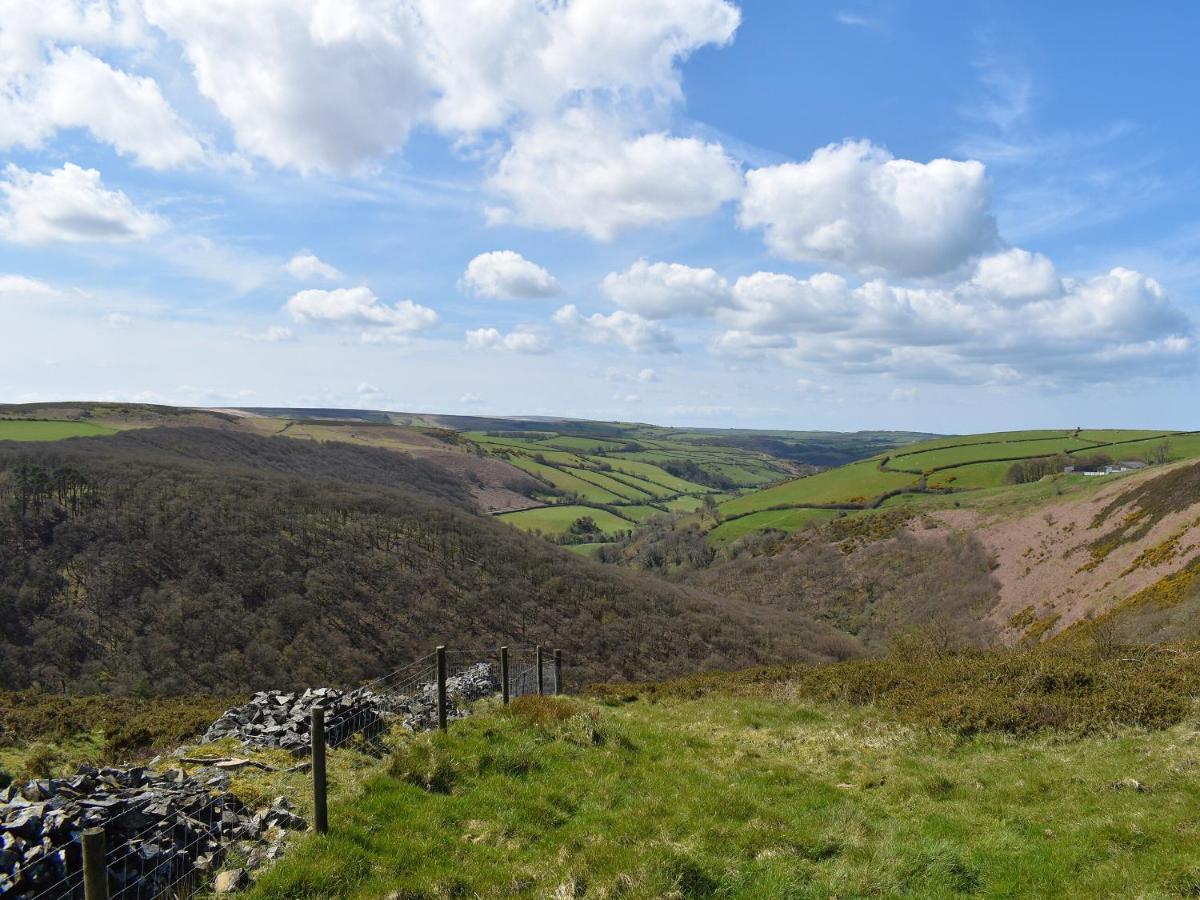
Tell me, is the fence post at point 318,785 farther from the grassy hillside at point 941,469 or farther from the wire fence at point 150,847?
the grassy hillside at point 941,469

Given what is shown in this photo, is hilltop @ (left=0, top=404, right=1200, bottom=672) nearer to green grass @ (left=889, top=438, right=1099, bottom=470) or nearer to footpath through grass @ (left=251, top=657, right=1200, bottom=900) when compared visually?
green grass @ (left=889, top=438, right=1099, bottom=470)

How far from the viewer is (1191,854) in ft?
25.2

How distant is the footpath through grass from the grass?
98.9 metres

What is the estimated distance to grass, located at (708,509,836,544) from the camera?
111m

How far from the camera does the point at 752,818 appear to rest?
10242mm

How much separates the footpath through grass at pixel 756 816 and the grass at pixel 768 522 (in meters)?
98.9

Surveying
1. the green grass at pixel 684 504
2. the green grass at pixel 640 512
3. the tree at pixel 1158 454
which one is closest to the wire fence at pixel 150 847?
the tree at pixel 1158 454

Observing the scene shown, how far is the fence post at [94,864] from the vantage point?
6027 mm

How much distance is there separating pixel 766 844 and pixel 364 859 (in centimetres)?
542

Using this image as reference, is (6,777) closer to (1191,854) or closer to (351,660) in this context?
(1191,854)

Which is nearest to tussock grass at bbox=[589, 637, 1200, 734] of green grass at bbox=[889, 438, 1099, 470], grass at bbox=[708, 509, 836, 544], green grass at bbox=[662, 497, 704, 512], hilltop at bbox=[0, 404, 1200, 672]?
hilltop at bbox=[0, 404, 1200, 672]

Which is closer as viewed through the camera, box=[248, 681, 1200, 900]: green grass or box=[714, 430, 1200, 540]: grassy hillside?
box=[248, 681, 1200, 900]: green grass

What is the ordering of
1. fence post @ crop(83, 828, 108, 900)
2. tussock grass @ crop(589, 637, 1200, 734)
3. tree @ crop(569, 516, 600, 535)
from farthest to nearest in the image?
tree @ crop(569, 516, 600, 535)
tussock grass @ crop(589, 637, 1200, 734)
fence post @ crop(83, 828, 108, 900)

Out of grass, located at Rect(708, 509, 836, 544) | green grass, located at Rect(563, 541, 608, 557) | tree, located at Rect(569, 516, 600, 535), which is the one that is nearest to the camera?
grass, located at Rect(708, 509, 836, 544)
